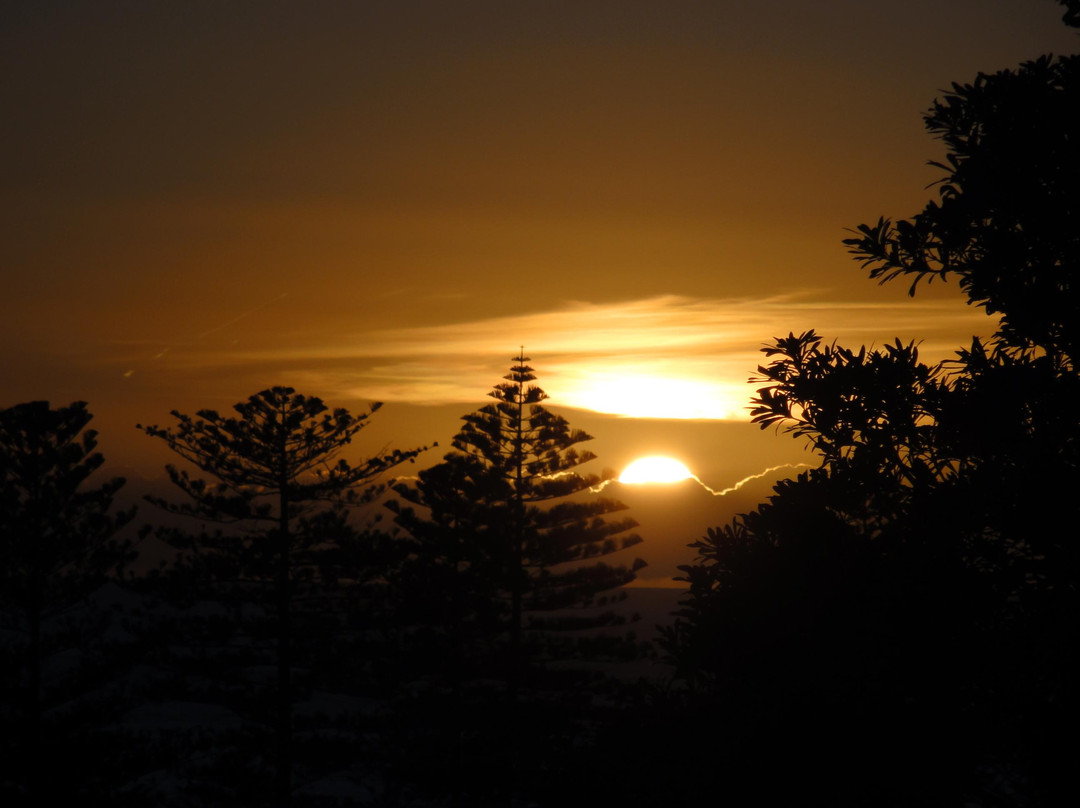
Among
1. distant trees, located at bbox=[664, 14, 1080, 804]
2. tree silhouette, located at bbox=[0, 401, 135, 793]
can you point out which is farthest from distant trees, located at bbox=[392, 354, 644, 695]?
distant trees, located at bbox=[664, 14, 1080, 804]

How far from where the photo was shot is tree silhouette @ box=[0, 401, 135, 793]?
21.0 m

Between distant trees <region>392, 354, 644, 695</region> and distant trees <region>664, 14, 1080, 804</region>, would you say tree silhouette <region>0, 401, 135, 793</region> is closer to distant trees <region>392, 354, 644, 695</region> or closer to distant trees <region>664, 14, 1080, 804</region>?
distant trees <region>392, 354, 644, 695</region>

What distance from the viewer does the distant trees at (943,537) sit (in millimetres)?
5926

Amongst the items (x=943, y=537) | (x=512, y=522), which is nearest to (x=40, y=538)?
(x=512, y=522)

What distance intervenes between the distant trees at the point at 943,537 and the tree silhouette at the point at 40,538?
17.7m

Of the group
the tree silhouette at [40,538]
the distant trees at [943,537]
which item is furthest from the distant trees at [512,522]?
the distant trees at [943,537]

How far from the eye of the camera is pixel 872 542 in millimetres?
6395

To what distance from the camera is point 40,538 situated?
21281 mm

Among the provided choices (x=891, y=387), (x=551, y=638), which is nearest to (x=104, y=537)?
(x=551, y=638)

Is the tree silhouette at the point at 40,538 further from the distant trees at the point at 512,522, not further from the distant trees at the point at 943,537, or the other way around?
the distant trees at the point at 943,537

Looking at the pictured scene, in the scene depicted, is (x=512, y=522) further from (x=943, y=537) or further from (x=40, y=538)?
(x=943, y=537)

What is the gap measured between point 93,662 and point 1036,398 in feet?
70.8

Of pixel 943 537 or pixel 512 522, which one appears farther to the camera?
pixel 512 522

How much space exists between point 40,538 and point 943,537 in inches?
782
